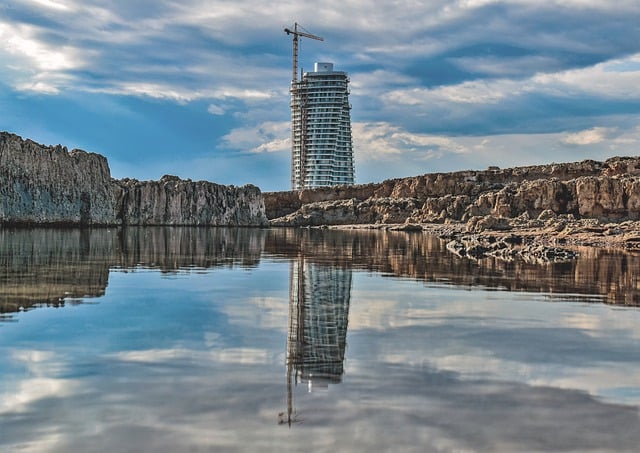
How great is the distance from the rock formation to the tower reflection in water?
49.1 metres

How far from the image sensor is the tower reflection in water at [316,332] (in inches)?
248

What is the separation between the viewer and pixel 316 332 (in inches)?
Answer: 348

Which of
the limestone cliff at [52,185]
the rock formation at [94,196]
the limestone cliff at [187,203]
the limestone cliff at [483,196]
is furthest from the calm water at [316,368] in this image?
the limestone cliff at [187,203]

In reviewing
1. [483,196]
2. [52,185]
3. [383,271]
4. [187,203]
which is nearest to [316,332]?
[383,271]

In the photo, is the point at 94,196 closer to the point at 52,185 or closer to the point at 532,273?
the point at 52,185

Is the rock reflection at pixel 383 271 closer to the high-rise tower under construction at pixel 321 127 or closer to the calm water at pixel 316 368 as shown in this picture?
the calm water at pixel 316 368

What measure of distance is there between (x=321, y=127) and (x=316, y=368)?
161 m

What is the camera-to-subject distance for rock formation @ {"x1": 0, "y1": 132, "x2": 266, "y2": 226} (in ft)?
192

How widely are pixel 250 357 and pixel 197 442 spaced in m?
2.62

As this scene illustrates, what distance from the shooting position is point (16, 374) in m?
6.23

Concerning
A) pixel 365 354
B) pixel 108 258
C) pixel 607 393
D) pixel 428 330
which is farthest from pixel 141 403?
pixel 108 258

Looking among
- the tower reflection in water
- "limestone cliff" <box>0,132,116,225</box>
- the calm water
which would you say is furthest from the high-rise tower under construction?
the calm water

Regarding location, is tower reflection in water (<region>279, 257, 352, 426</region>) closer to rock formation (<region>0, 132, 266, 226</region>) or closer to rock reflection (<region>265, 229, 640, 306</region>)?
rock reflection (<region>265, 229, 640, 306</region>)

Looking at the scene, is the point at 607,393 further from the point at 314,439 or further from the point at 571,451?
the point at 314,439
